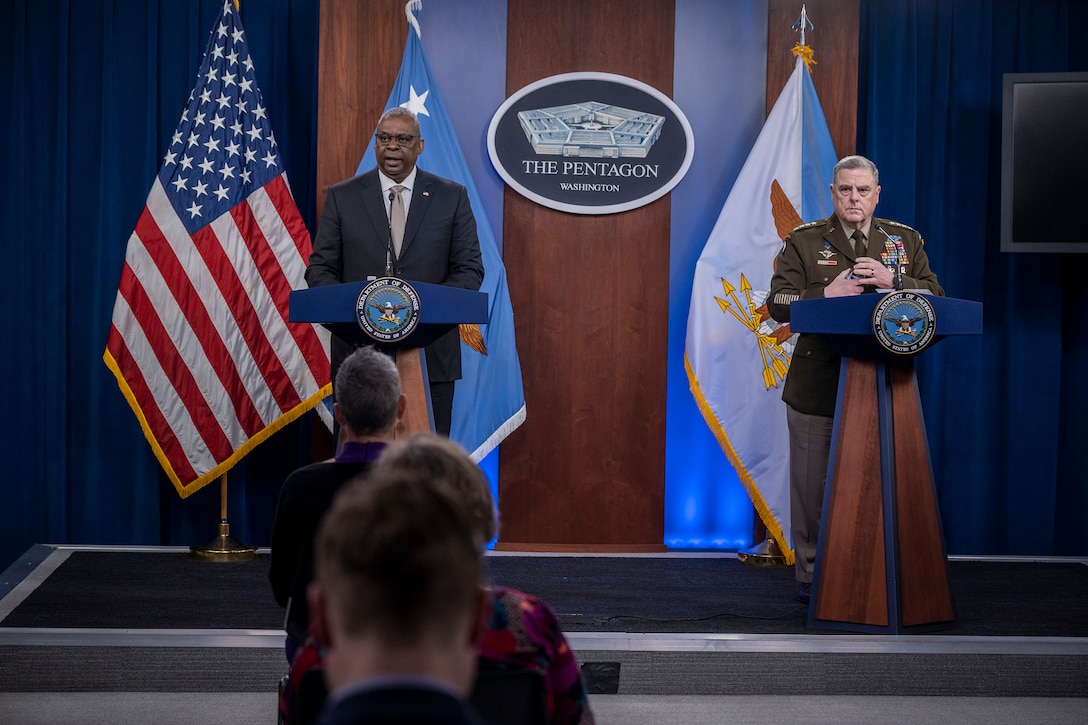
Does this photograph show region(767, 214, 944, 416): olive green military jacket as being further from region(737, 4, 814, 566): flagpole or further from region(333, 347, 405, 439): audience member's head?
region(333, 347, 405, 439): audience member's head

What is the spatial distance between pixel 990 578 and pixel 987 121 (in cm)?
231

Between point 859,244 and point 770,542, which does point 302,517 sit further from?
point 770,542

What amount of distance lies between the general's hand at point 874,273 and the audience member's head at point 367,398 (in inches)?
73.4

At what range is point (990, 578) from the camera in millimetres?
4566

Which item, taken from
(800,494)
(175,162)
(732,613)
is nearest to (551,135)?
(175,162)

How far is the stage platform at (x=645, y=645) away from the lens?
334cm

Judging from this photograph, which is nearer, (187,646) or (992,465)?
(187,646)

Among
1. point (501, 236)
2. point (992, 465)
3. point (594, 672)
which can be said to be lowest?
point (594, 672)

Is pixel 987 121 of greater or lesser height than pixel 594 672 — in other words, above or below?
above

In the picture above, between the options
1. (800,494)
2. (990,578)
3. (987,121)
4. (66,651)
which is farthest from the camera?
(987,121)

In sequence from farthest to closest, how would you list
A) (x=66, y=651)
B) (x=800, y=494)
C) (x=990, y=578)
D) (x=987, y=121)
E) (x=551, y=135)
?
(x=987, y=121), (x=551, y=135), (x=990, y=578), (x=800, y=494), (x=66, y=651)

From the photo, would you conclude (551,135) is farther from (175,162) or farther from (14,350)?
(14,350)

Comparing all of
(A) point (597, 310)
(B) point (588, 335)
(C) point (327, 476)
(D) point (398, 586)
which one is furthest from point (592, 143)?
(D) point (398, 586)

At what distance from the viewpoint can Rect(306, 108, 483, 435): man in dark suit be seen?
3.90m
